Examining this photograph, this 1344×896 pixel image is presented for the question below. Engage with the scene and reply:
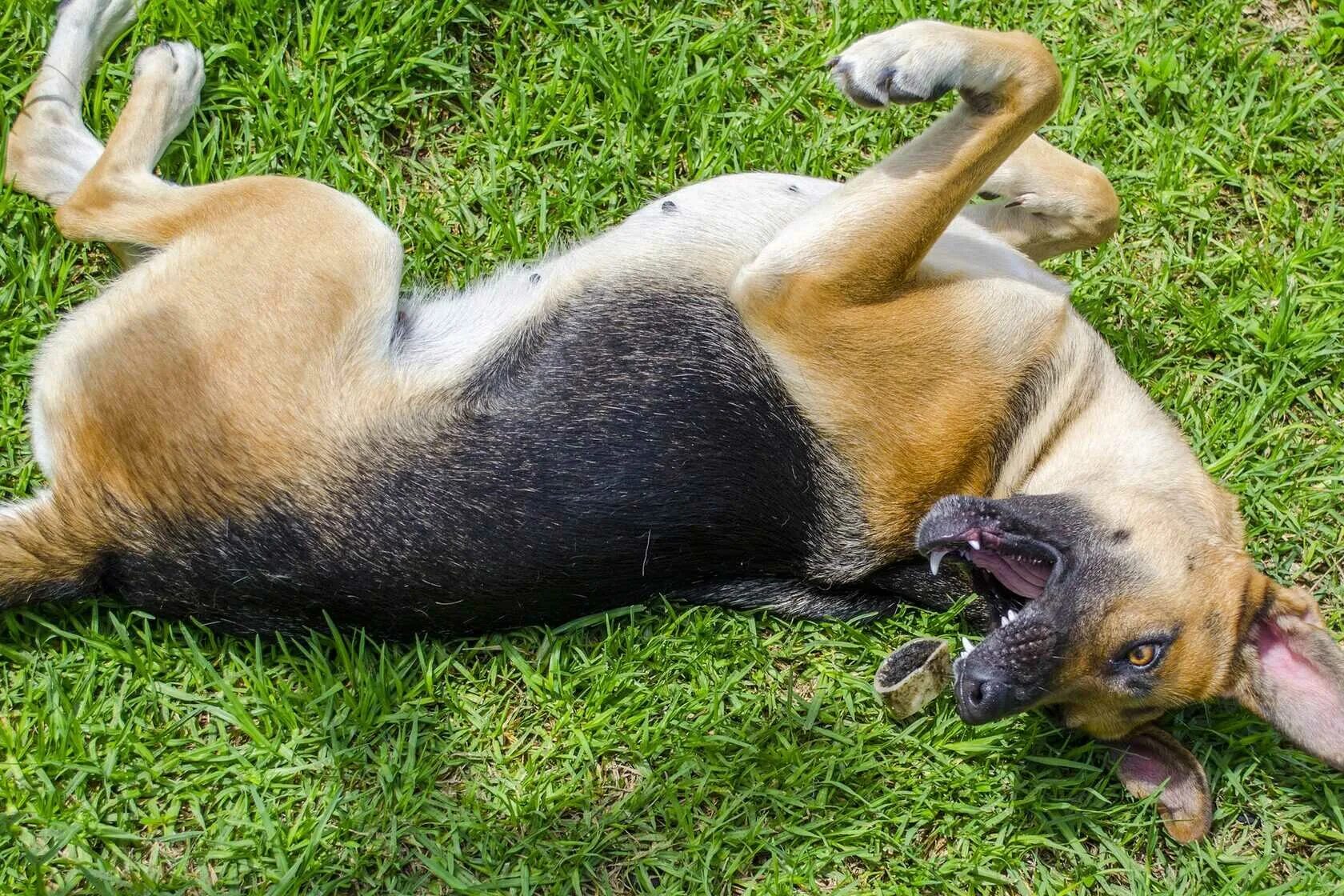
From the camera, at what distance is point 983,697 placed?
3.80 meters

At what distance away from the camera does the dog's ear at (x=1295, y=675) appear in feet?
13.1

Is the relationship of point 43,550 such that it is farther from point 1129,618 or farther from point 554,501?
A: point 1129,618

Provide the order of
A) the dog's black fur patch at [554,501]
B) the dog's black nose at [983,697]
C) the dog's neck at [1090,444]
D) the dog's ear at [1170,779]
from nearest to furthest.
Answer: the dog's black nose at [983,697] → the dog's black fur patch at [554,501] → the dog's neck at [1090,444] → the dog's ear at [1170,779]

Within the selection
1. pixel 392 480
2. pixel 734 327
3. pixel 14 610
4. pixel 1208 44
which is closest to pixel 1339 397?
pixel 1208 44

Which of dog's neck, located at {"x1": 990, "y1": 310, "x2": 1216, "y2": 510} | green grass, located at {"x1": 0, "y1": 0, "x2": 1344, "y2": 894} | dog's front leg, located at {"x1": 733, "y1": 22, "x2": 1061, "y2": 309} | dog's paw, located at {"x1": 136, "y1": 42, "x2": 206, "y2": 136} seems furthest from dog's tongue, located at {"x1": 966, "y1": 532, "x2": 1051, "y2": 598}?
dog's paw, located at {"x1": 136, "y1": 42, "x2": 206, "y2": 136}

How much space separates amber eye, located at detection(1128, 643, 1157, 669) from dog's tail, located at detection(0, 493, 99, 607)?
3.52 m

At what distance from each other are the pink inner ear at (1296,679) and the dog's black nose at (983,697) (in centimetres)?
103

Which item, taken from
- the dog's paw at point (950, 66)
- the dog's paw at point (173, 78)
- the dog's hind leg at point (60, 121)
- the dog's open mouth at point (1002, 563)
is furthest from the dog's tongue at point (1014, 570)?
the dog's hind leg at point (60, 121)

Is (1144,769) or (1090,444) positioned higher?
(1090,444)

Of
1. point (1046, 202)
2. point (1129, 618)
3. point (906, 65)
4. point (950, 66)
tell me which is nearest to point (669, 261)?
point (906, 65)

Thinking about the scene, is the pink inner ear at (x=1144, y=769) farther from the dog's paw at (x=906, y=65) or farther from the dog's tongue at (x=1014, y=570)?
the dog's paw at (x=906, y=65)

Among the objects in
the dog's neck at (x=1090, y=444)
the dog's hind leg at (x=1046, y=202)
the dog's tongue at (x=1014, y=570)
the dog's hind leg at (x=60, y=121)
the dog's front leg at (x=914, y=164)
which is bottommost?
the dog's tongue at (x=1014, y=570)

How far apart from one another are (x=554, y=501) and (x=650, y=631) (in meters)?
0.93

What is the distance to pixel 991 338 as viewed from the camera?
4.09 m
